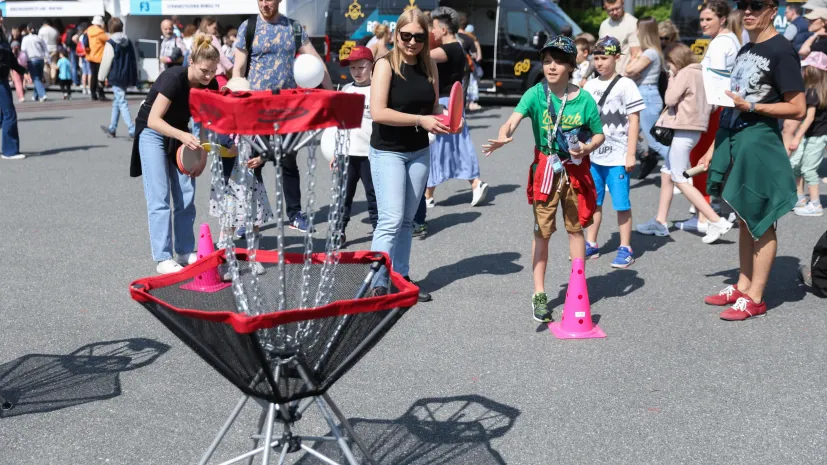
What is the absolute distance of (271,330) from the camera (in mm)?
2732

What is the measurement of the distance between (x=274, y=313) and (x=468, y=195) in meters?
7.55

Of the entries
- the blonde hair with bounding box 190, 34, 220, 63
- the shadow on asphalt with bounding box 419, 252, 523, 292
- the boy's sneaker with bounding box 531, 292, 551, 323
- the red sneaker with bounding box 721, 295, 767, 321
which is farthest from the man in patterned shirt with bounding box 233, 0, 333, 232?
the red sneaker with bounding box 721, 295, 767, 321

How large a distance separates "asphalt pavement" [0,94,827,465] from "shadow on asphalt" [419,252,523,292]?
0.02 metres

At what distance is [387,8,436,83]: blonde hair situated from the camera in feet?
17.4

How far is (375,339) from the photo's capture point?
282cm

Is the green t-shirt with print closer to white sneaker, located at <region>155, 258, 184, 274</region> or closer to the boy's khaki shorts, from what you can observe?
the boy's khaki shorts

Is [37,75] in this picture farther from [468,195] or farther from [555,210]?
[555,210]

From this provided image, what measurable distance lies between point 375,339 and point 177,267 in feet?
13.5

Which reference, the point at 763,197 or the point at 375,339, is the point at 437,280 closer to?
the point at 763,197

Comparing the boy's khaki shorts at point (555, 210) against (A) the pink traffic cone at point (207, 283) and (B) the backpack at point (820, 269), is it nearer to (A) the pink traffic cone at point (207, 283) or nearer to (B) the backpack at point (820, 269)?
(B) the backpack at point (820, 269)

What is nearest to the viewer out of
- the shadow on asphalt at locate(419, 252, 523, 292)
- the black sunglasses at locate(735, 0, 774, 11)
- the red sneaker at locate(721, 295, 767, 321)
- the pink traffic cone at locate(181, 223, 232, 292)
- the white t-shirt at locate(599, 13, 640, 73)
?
the pink traffic cone at locate(181, 223, 232, 292)

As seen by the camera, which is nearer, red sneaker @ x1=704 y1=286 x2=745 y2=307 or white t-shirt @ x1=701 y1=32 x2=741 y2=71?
red sneaker @ x1=704 y1=286 x2=745 y2=307

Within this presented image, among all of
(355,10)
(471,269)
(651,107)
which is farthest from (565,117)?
(355,10)

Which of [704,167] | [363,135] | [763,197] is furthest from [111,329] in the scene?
[704,167]
